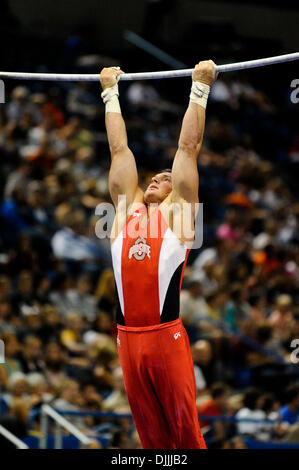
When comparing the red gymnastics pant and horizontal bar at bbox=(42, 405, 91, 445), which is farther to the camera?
horizontal bar at bbox=(42, 405, 91, 445)

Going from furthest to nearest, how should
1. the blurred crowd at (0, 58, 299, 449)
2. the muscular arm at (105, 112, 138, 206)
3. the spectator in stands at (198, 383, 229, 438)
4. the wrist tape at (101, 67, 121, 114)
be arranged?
the spectator in stands at (198, 383, 229, 438)
the blurred crowd at (0, 58, 299, 449)
the wrist tape at (101, 67, 121, 114)
the muscular arm at (105, 112, 138, 206)

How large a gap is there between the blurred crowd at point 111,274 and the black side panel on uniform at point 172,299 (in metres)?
3.15

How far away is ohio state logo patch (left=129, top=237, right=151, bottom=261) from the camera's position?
21.4 feet

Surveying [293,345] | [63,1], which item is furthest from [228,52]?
[293,345]

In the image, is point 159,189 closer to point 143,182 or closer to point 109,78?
point 109,78

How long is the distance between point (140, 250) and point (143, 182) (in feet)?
28.6

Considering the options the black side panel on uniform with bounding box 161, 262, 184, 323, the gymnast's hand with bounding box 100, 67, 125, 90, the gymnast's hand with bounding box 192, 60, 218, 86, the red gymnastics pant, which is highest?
the gymnast's hand with bounding box 100, 67, 125, 90

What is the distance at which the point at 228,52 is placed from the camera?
2073 cm

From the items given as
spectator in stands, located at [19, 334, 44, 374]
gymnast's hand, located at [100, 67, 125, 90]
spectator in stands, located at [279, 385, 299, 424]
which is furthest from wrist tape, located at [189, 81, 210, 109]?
spectator in stands, located at [279, 385, 299, 424]

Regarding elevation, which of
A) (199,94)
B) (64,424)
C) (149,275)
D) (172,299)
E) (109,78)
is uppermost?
(109,78)

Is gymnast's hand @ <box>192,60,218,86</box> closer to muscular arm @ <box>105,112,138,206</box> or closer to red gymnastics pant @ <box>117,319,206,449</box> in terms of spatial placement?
muscular arm @ <box>105,112,138,206</box>

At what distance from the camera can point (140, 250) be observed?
6539mm

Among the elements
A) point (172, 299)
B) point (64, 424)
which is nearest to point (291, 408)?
point (64, 424)

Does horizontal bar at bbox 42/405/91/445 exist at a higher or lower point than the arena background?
lower
